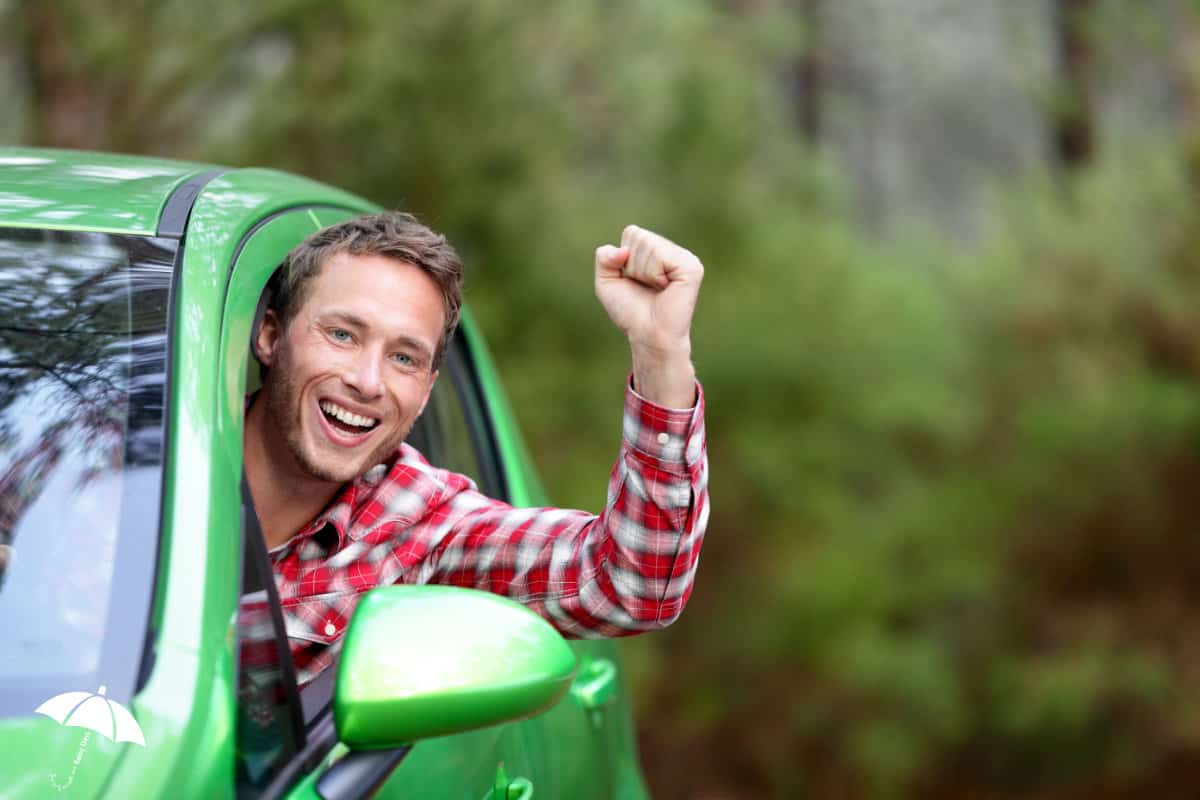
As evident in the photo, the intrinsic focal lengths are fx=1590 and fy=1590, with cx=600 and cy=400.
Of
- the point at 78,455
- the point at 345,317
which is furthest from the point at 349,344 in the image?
the point at 78,455

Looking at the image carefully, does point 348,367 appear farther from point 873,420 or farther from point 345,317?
point 873,420

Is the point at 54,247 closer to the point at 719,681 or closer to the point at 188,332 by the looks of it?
the point at 188,332

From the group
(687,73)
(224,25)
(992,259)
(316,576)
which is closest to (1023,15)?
(992,259)

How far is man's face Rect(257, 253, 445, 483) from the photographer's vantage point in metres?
2.15

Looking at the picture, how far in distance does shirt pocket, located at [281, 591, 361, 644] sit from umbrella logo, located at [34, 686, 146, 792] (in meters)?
0.52

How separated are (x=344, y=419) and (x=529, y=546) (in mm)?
341

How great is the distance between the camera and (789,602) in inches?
317

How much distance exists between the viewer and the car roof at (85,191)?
6.40 ft

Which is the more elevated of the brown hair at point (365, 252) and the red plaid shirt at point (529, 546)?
the brown hair at point (365, 252)

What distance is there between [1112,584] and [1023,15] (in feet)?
22.8

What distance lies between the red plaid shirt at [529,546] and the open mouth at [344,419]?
0.11m

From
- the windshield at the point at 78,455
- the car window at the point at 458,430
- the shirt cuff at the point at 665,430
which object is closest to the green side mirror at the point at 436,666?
the windshield at the point at 78,455

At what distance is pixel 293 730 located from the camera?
1.74 meters

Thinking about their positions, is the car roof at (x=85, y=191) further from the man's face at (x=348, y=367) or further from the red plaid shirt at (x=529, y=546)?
the red plaid shirt at (x=529, y=546)
